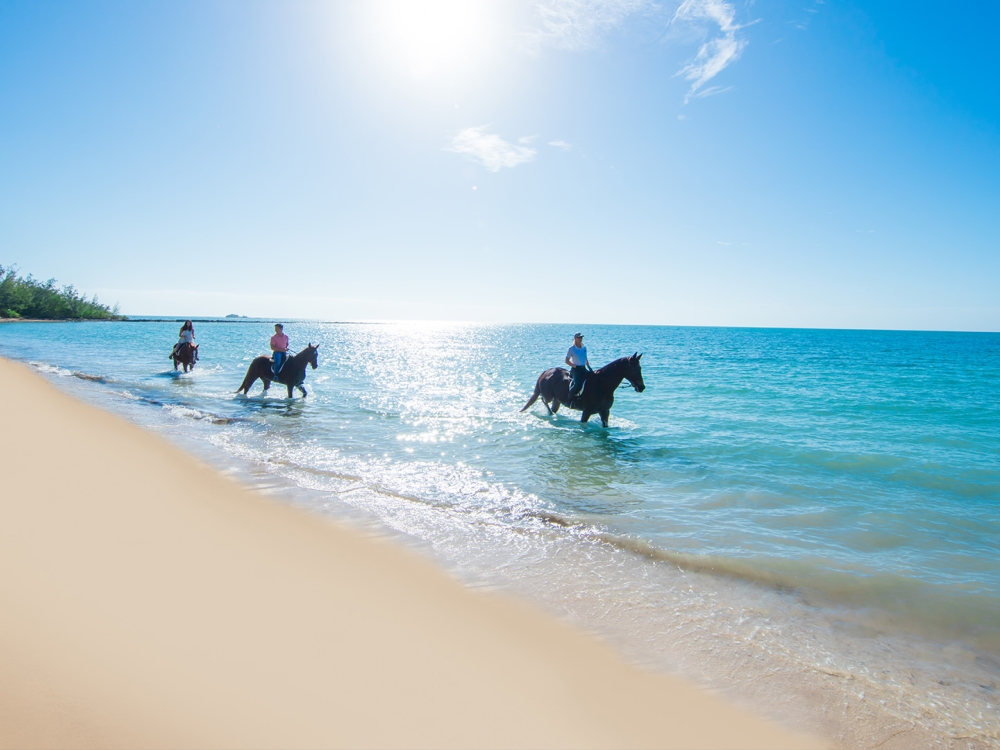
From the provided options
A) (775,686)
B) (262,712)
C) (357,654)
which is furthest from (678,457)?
(262,712)

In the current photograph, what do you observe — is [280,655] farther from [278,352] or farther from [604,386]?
[278,352]

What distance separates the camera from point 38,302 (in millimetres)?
92375

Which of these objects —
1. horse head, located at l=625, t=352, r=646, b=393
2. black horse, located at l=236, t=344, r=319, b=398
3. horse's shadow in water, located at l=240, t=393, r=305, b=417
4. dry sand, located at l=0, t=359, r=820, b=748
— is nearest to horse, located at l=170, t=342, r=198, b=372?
black horse, located at l=236, t=344, r=319, b=398

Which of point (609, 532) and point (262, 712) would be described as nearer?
point (262, 712)

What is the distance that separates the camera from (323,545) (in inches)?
223

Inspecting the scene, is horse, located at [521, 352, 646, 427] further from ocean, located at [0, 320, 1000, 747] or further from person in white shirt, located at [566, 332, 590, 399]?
ocean, located at [0, 320, 1000, 747]

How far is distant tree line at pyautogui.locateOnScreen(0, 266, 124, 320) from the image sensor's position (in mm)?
86188

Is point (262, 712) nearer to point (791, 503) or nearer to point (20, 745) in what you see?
point (20, 745)

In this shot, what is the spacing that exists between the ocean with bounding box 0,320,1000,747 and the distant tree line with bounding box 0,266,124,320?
10042cm

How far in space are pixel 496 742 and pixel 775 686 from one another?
86.1 inches

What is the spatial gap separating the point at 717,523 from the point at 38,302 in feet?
405

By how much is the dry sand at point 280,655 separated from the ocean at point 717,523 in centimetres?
50

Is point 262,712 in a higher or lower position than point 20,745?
lower

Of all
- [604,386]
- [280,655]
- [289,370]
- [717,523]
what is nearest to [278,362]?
[289,370]
